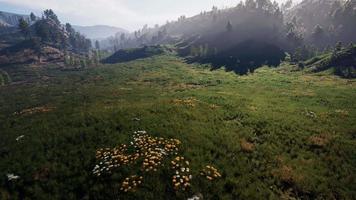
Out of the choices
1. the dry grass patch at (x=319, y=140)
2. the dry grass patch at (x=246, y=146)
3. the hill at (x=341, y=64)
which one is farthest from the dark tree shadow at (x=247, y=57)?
the dry grass patch at (x=246, y=146)

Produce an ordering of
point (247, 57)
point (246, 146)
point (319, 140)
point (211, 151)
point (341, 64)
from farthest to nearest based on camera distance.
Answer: point (247, 57), point (341, 64), point (319, 140), point (246, 146), point (211, 151)

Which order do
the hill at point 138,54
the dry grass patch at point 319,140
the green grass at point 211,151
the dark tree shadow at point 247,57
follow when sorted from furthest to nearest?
the hill at point 138,54 → the dark tree shadow at point 247,57 → the dry grass patch at point 319,140 → the green grass at point 211,151

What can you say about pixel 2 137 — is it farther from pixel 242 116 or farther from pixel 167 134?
pixel 242 116

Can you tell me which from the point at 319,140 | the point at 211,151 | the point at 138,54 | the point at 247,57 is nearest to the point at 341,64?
the point at 247,57

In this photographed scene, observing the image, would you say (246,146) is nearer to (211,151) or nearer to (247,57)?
(211,151)

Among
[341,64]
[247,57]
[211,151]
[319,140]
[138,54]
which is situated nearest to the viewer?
[211,151]

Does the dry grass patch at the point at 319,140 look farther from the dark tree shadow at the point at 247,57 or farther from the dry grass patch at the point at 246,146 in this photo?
the dark tree shadow at the point at 247,57

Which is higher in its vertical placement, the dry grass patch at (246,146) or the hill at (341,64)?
the hill at (341,64)

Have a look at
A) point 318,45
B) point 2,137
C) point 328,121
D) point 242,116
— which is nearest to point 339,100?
point 328,121

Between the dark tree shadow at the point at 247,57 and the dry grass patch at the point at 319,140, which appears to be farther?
the dark tree shadow at the point at 247,57

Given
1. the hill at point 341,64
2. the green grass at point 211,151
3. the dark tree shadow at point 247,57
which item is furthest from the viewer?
the dark tree shadow at point 247,57

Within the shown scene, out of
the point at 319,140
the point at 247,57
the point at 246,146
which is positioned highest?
the point at 247,57
